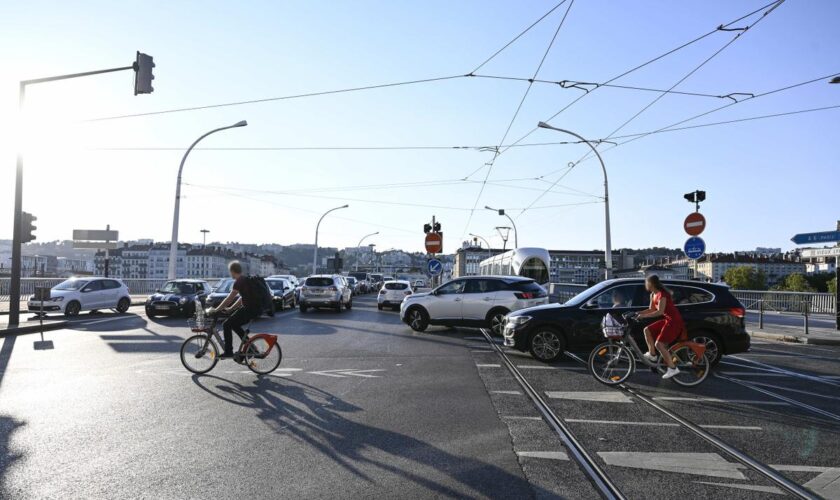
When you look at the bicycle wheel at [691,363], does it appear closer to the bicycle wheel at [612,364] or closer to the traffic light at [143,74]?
the bicycle wheel at [612,364]

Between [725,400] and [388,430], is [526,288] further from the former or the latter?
[388,430]

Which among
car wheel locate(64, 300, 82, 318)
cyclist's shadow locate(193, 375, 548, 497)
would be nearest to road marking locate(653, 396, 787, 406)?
cyclist's shadow locate(193, 375, 548, 497)

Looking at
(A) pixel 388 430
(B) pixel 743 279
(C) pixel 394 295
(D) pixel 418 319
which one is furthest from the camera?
(B) pixel 743 279

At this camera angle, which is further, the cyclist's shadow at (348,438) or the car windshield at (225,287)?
the car windshield at (225,287)

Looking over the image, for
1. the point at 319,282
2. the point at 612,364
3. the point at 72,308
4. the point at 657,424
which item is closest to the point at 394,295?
the point at 319,282

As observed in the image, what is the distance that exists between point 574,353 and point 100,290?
19116 millimetres

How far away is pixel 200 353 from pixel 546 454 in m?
6.35

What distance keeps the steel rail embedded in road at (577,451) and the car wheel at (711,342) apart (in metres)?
3.68

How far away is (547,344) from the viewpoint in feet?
38.9

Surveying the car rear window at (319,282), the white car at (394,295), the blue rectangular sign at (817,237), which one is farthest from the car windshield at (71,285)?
the blue rectangular sign at (817,237)

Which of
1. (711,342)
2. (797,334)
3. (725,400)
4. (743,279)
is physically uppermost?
(743,279)

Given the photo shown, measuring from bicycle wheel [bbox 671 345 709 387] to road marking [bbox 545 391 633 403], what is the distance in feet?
4.14

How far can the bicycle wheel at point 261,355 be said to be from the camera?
33.0 feet

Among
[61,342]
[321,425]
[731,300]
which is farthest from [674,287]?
[61,342]
